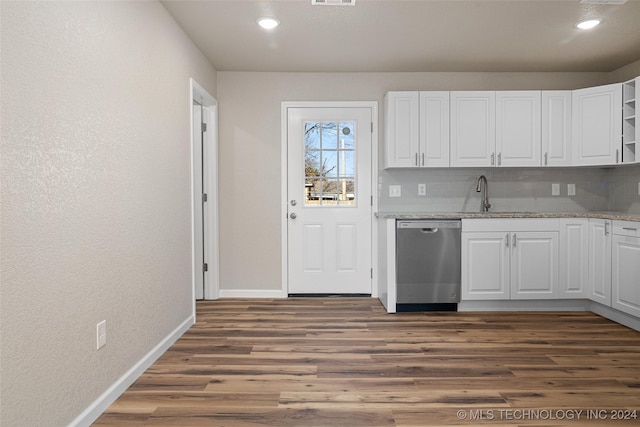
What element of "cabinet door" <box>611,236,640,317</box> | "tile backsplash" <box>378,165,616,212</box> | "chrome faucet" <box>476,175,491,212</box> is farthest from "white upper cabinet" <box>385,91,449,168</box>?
"cabinet door" <box>611,236,640,317</box>

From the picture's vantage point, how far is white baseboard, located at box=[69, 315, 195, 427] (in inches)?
76.1

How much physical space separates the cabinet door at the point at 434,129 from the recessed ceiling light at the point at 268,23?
1644mm

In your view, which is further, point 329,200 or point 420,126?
point 329,200

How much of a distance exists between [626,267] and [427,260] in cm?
157

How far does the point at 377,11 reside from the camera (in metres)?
2.94

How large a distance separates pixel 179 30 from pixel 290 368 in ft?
8.46

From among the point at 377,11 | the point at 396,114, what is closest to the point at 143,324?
the point at 377,11

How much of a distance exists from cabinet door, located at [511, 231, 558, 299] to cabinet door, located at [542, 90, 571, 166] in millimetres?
788

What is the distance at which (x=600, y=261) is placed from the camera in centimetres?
368

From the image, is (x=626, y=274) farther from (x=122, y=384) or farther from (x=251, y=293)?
(x=122, y=384)

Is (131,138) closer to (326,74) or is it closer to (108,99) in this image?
(108,99)

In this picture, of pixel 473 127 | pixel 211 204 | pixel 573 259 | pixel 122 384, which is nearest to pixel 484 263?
pixel 573 259

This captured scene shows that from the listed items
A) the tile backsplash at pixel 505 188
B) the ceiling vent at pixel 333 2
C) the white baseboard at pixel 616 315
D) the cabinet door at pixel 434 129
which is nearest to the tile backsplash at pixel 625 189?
the tile backsplash at pixel 505 188

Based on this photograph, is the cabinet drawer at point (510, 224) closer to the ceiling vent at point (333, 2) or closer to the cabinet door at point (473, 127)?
the cabinet door at point (473, 127)
